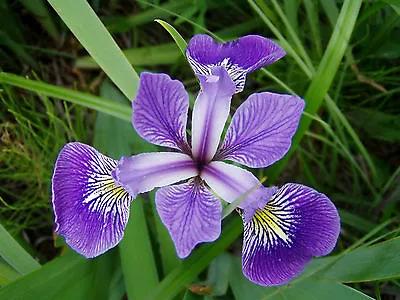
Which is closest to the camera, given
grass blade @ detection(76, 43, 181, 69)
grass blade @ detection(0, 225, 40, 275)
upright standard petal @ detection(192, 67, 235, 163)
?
upright standard petal @ detection(192, 67, 235, 163)

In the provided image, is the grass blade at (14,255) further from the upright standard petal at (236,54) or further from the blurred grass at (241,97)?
the upright standard petal at (236,54)

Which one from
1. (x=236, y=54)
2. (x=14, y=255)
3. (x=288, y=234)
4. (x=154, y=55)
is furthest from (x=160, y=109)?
(x=154, y=55)

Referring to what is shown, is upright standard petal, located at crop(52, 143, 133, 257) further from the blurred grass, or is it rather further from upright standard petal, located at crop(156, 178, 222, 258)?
the blurred grass

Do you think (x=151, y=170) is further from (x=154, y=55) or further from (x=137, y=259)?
(x=154, y=55)

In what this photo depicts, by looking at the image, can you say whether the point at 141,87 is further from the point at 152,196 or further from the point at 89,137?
the point at 89,137

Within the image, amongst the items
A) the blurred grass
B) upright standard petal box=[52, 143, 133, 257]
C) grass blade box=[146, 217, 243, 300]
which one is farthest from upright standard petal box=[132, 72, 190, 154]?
the blurred grass

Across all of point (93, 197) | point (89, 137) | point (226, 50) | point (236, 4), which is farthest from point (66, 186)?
point (236, 4)

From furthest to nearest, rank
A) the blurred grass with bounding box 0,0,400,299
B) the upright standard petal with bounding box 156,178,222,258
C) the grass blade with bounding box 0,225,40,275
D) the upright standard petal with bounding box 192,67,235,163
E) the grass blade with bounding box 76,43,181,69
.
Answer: the grass blade with bounding box 76,43,181,69 → the blurred grass with bounding box 0,0,400,299 → the grass blade with bounding box 0,225,40,275 → the upright standard petal with bounding box 192,67,235,163 → the upright standard petal with bounding box 156,178,222,258
